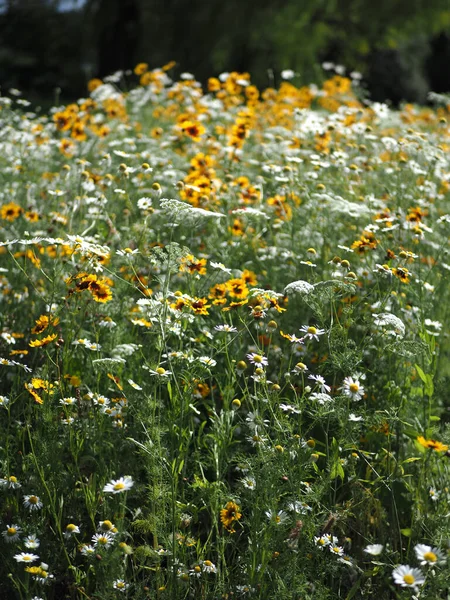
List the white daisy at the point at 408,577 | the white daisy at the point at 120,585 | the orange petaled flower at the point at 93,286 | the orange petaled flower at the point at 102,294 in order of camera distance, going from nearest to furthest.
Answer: the white daisy at the point at 408,577 < the white daisy at the point at 120,585 < the orange petaled flower at the point at 93,286 < the orange petaled flower at the point at 102,294

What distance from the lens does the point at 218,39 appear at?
44.7 feet

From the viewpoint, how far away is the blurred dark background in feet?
44.7

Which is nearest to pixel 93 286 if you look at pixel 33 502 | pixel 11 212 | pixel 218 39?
pixel 33 502

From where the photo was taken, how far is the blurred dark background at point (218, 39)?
13.6 metres

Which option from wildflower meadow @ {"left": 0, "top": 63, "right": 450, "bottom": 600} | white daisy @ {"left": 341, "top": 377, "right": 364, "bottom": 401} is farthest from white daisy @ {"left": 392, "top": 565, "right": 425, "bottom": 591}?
white daisy @ {"left": 341, "top": 377, "right": 364, "bottom": 401}

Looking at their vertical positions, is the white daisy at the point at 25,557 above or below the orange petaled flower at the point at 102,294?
below

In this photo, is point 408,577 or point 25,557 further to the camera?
point 25,557

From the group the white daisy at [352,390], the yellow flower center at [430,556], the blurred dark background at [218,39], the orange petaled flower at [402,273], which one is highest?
the orange petaled flower at [402,273]

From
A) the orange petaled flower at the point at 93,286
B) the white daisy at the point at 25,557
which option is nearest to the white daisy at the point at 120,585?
the white daisy at the point at 25,557

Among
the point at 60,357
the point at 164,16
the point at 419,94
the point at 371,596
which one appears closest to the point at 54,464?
the point at 60,357

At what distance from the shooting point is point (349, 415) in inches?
86.7

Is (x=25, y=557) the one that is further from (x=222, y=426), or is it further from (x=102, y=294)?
(x=102, y=294)

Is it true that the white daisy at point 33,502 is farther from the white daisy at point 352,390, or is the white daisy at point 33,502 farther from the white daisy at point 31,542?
the white daisy at point 352,390

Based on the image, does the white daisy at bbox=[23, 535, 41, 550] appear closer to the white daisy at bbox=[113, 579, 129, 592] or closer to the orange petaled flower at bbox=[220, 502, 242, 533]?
the white daisy at bbox=[113, 579, 129, 592]
